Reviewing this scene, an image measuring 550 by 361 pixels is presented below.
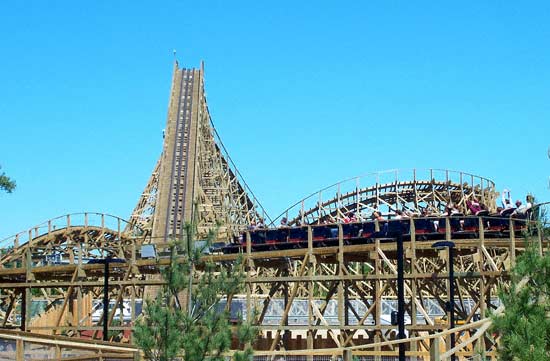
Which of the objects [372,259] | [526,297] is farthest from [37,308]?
[526,297]

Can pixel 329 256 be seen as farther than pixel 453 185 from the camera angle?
No

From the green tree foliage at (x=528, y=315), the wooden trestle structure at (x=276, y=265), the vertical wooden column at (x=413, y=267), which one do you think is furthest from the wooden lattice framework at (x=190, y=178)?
the green tree foliage at (x=528, y=315)

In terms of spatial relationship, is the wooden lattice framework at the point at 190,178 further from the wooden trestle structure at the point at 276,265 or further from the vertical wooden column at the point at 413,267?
the vertical wooden column at the point at 413,267

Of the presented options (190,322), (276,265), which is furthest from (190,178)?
(190,322)

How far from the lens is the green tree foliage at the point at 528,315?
891cm

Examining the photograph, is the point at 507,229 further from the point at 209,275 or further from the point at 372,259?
the point at 209,275

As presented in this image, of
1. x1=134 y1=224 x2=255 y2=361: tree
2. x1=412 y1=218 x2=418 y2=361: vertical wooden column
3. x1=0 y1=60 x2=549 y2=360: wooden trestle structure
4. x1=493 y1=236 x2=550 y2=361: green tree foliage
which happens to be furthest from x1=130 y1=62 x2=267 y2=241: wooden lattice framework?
x1=493 y1=236 x2=550 y2=361: green tree foliage

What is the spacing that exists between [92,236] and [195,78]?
1259 cm

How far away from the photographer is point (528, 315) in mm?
9227

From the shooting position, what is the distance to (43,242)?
117 feet

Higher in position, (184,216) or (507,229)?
(184,216)

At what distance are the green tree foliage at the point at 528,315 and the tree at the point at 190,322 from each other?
388 cm

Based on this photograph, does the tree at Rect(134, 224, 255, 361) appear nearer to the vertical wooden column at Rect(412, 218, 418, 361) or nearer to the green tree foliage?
the green tree foliage

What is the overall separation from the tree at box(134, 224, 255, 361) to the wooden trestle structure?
29.3 inches
